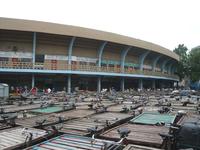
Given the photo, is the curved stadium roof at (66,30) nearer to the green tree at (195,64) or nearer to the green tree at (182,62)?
the green tree at (195,64)

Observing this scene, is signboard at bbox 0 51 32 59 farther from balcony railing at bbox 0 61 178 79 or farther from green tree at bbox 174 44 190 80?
green tree at bbox 174 44 190 80

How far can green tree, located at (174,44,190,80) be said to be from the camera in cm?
Answer: 5686

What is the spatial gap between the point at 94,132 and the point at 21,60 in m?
26.1

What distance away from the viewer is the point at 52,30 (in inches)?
1220

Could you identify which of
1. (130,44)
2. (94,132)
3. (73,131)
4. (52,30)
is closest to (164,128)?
(94,132)

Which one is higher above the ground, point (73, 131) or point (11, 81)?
point (11, 81)

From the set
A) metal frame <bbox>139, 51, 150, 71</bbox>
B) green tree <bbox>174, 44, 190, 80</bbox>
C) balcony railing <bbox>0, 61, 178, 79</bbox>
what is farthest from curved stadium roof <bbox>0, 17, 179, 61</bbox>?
green tree <bbox>174, 44, 190, 80</bbox>

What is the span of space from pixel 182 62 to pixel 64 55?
33.7 meters

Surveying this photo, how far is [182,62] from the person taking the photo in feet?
189

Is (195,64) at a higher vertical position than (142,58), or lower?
lower

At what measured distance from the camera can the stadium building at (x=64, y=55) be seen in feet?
101

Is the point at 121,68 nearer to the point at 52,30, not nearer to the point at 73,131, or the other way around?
the point at 52,30

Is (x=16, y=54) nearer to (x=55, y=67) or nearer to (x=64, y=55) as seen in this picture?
(x=55, y=67)

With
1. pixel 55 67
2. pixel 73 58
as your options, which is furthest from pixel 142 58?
pixel 55 67
